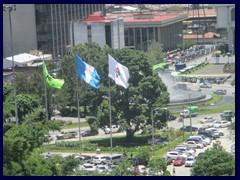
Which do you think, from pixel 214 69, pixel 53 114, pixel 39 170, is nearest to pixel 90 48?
pixel 53 114

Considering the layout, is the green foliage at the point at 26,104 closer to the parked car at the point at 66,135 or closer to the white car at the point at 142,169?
the parked car at the point at 66,135

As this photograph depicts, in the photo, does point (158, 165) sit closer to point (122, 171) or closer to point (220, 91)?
point (122, 171)

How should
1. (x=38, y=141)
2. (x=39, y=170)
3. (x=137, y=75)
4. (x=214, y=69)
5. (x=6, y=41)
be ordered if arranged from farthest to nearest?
(x=6, y=41) < (x=214, y=69) < (x=137, y=75) < (x=38, y=141) < (x=39, y=170)

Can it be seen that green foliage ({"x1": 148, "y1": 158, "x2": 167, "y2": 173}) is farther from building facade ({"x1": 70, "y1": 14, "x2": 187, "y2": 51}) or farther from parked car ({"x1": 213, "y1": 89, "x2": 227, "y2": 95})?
building facade ({"x1": 70, "y1": 14, "x2": 187, "y2": 51})

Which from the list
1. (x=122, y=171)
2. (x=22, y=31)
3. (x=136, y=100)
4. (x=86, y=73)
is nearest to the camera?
(x=122, y=171)

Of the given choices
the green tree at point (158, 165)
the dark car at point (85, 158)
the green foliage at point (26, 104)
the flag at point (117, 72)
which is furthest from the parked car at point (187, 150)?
the green foliage at point (26, 104)

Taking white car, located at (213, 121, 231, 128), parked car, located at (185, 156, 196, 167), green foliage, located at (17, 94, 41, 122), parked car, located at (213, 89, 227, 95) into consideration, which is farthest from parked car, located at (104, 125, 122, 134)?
parked car, located at (213, 89, 227, 95)

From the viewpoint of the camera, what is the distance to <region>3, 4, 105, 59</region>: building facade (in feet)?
135

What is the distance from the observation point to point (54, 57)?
4288cm

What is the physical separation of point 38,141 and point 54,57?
25.4m

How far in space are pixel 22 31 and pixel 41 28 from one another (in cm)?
111

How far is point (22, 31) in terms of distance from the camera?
4166 centimetres

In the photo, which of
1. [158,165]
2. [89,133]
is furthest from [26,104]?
[158,165]

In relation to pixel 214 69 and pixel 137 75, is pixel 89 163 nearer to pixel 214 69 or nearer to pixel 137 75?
pixel 137 75
